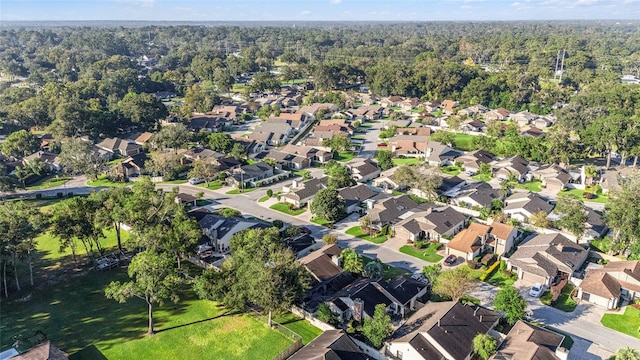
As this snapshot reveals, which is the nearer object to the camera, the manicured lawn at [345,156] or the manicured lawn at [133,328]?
the manicured lawn at [133,328]

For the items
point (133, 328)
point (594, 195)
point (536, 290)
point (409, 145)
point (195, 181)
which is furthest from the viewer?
point (409, 145)

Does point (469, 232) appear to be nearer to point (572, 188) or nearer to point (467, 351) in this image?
point (467, 351)

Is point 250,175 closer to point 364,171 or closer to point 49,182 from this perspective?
point 364,171

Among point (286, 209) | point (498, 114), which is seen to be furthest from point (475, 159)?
point (498, 114)

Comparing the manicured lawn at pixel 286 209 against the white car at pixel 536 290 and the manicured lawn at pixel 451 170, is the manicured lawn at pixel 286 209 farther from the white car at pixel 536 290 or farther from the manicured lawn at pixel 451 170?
the white car at pixel 536 290

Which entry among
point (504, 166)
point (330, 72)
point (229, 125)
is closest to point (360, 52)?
point (330, 72)

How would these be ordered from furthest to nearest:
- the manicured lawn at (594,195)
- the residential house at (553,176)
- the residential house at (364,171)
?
the residential house at (364,171) → the residential house at (553,176) → the manicured lawn at (594,195)

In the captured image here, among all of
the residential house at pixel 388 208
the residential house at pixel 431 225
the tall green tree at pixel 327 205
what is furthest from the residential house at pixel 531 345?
the tall green tree at pixel 327 205

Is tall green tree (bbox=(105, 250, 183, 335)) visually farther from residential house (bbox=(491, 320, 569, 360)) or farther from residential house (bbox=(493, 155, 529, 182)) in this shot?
residential house (bbox=(493, 155, 529, 182))
